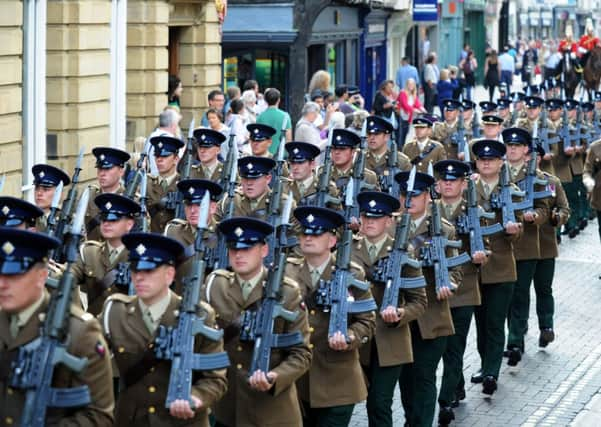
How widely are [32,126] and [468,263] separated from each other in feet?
29.7

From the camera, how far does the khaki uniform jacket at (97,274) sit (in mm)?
9766

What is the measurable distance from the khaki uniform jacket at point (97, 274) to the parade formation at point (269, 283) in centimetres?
2

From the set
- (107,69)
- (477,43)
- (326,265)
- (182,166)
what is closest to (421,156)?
(182,166)

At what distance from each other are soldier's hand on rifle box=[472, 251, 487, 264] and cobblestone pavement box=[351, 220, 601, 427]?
47.9 inches

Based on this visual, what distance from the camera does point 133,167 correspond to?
14617mm

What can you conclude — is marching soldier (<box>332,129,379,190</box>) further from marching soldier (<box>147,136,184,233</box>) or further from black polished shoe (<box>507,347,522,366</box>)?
black polished shoe (<box>507,347,522,366</box>)

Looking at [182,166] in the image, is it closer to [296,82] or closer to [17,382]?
[17,382]

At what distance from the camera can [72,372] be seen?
6812 mm

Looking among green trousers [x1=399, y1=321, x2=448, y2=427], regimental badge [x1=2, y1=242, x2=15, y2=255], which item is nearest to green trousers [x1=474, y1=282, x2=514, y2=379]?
green trousers [x1=399, y1=321, x2=448, y2=427]

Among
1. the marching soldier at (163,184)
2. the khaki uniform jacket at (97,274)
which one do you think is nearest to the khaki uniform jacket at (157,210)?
the marching soldier at (163,184)

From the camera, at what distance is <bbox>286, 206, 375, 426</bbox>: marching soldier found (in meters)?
9.32

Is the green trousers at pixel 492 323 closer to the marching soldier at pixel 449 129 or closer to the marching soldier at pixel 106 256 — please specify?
the marching soldier at pixel 106 256

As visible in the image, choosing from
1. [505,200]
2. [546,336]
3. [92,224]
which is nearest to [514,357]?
[546,336]

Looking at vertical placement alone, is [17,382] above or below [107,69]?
below
